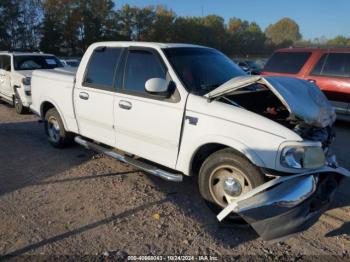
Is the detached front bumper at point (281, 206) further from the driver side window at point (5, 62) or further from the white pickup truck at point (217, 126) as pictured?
the driver side window at point (5, 62)

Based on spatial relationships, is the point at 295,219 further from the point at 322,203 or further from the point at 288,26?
the point at 288,26

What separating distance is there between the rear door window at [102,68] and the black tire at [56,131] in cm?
120

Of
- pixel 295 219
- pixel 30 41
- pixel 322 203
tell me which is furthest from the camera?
pixel 30 41

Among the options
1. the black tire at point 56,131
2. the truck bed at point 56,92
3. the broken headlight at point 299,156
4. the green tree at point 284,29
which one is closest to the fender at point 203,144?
the broken headlight at point 299,156

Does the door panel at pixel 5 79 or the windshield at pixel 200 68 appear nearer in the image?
the windshield at pixel 200 68

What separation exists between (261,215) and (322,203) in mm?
726

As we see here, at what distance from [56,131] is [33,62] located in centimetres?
495

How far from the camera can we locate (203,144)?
3963mm

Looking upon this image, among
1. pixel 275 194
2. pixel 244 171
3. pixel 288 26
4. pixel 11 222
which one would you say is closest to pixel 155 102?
pixel 244 171

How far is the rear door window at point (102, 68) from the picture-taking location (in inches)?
202

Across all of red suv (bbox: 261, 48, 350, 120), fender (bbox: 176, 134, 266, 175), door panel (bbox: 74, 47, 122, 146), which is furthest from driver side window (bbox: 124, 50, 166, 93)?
red suv (bbox: 261, 48, 350, 120)

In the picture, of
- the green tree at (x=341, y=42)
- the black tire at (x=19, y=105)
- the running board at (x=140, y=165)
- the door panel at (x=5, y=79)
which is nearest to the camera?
the running board at (x=140, y=165)

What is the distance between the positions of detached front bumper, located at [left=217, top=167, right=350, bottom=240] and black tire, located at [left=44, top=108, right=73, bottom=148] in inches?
154

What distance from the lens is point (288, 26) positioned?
134 meters
